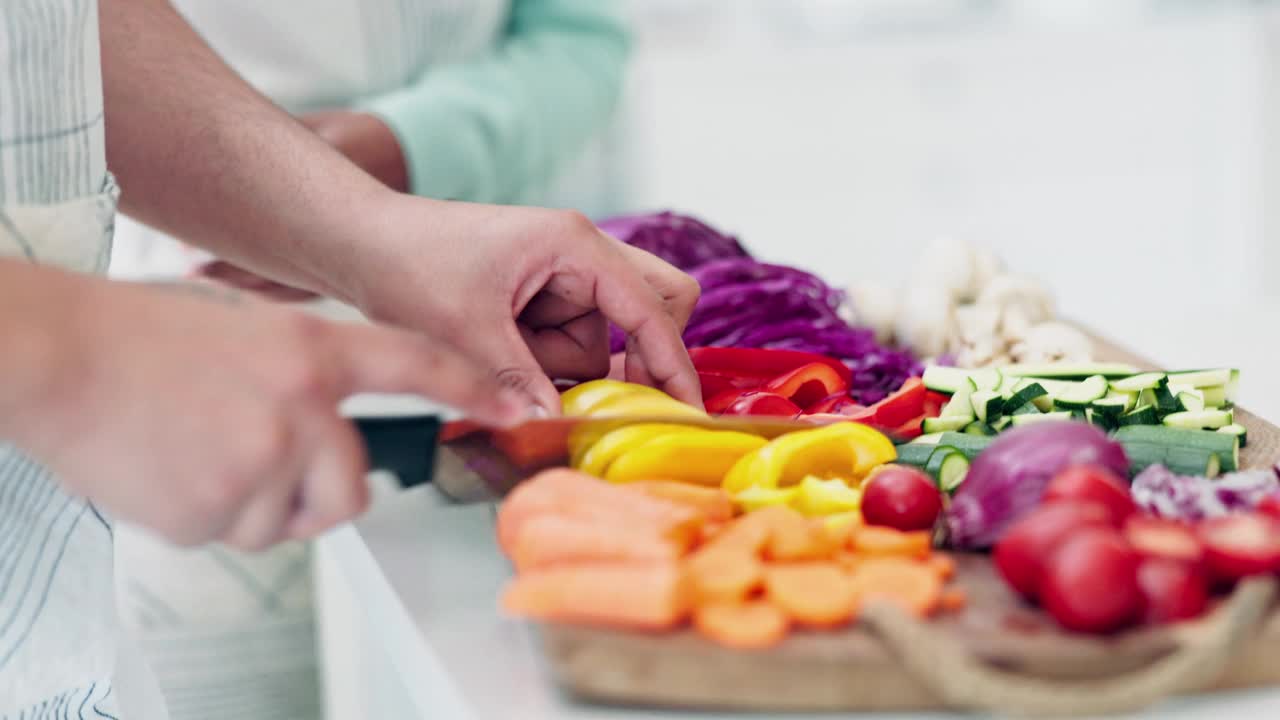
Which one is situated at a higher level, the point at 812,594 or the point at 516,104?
the point at 516,104

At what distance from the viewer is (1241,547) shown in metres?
0.68

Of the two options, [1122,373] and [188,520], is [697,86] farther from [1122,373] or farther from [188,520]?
[188,520]

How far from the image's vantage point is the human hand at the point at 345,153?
1.46 m

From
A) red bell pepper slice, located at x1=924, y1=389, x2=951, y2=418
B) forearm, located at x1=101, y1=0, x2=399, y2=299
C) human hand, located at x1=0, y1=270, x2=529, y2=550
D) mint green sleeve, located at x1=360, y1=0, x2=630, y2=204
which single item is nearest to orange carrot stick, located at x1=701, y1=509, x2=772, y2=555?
human hand, located at x1=0, y1=270, x2=529, y2=550

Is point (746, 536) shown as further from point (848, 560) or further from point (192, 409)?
point (192, 409)

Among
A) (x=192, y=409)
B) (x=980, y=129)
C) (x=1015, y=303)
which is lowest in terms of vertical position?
(x=980, y=129)

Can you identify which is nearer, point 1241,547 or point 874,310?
point 1241,547

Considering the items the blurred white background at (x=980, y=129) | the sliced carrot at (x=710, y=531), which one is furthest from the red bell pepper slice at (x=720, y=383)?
the blurred white background at (x=980, y=129)

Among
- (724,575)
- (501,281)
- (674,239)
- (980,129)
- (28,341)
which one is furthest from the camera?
(980,129)

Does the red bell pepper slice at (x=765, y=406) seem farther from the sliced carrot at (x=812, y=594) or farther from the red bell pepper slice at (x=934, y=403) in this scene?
the sliced carrot at (x=812, y=594)

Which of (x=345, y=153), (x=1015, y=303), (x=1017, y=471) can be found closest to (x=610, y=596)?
(x=1017, y=471)

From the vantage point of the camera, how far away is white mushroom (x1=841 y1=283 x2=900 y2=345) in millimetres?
1296

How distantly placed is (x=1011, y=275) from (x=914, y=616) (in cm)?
73

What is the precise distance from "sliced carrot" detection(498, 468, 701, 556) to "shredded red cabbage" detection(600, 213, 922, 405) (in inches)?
16.1
